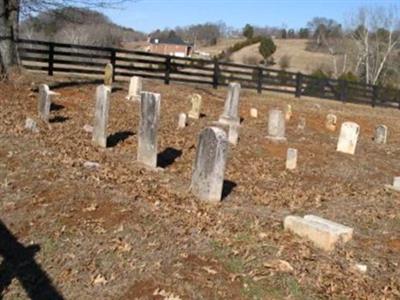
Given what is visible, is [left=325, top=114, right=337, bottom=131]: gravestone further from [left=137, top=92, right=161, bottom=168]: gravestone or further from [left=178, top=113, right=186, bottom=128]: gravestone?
[left=137, top=92, right=161, bottom=168]: gravestone

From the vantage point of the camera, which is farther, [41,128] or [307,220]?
[41,128]

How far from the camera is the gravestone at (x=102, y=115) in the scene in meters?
12.4

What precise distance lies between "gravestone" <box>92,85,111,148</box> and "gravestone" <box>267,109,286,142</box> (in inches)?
205

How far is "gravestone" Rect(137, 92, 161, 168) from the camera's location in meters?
11.0

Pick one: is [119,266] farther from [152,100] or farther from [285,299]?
[152,100]

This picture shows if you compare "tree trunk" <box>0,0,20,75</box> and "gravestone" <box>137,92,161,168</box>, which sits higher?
"tree trunk" <box>0,0,20,75</box>

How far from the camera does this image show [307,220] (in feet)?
26.4

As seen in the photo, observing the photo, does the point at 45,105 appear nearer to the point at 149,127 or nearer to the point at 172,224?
the point at 149,127

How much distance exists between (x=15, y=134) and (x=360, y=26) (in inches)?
2524

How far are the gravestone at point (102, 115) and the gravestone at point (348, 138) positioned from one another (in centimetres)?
659

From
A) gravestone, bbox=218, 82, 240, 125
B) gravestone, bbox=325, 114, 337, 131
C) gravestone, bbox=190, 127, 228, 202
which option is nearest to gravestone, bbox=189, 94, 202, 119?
gravestone, bbox=218, 82, 240, 125

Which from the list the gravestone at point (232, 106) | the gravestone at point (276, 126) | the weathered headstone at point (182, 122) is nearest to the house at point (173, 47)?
the gravestone at point (232, 106)

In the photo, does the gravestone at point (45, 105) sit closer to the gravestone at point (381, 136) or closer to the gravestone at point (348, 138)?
the gravestone at point (348, 138)

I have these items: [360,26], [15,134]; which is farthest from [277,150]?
[360,26]
